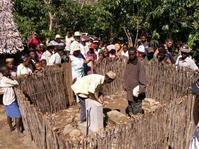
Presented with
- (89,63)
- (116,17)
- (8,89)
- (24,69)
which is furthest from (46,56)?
(116,17)

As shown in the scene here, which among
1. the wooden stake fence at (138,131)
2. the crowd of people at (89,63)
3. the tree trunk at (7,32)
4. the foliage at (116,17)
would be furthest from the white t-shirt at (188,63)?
the tree trunk at (7,32)

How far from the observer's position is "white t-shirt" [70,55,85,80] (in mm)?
9938

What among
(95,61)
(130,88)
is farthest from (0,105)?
(130,88)

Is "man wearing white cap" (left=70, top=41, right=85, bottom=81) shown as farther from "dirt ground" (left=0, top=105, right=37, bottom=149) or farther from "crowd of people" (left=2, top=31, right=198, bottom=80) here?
"dirt ground" (left=0, top=105, right=37, bottom=149)

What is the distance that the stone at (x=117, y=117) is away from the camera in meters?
9.73

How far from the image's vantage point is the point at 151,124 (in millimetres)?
7598

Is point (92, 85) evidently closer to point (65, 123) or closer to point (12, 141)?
point (65, 123)

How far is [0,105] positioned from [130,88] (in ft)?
13.0

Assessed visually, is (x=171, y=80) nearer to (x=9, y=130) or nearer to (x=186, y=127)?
(x=186, y=127)

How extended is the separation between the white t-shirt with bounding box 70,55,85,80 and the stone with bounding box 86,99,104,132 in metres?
1.39

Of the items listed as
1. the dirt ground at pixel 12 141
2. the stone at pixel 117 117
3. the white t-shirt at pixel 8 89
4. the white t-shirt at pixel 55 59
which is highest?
the white t-shirt at pixel 55 59

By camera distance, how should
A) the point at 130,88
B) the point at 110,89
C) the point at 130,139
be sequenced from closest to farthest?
the point at 130,139 < the point at 130,88 < the point at 110,89

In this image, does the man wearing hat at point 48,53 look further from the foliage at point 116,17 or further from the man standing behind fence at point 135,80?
the man standing behind fence at point 135,80

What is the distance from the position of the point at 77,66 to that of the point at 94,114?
1.63 m
